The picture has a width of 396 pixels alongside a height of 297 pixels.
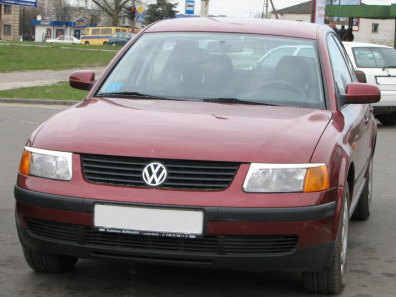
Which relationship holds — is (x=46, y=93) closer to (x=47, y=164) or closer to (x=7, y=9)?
(x=47, y=164)

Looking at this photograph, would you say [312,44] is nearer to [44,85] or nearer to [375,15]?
[44,85]

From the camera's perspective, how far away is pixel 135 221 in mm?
4137

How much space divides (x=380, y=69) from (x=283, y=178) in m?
11.8

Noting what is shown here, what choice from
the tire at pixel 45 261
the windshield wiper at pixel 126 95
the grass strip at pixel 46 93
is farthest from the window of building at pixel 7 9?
the tire at pixel 45 261

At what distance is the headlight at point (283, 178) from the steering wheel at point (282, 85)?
1.16m

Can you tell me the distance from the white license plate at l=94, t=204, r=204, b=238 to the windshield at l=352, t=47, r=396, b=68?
1199 cm

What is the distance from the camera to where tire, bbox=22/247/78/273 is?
4.78m

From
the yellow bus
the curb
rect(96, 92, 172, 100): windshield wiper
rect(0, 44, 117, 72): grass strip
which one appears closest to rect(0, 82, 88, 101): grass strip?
the curb

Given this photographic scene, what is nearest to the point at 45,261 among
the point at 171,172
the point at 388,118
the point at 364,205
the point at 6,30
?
the point at 171,172

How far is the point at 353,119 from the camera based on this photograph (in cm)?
547

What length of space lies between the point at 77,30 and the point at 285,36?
421ft

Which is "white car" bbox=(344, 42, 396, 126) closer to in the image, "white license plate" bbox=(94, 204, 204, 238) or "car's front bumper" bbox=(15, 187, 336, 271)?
"car's front bumper" bbox=(15, 187, 336, 271)

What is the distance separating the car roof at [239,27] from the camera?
5820 mm

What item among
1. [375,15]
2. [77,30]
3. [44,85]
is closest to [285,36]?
[44,85]
